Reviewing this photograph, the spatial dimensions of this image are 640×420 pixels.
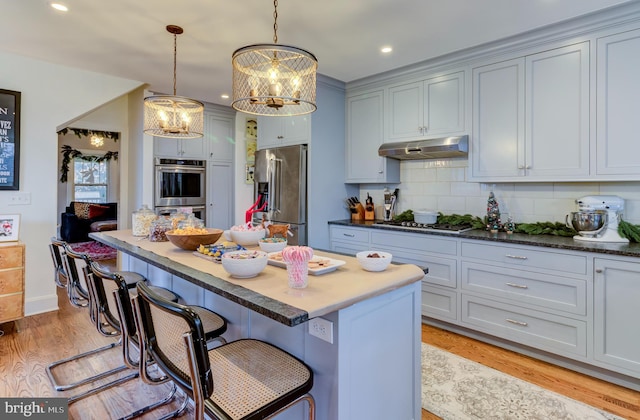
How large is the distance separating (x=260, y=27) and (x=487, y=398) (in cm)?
301

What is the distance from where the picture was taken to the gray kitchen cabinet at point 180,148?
466 centimetres

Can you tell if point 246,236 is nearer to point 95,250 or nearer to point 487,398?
point 487,398

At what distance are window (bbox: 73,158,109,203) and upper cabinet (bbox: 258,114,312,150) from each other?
6.22 meters

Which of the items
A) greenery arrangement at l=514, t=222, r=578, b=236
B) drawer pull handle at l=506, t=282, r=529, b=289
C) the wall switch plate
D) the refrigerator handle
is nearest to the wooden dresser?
the wall switch plate

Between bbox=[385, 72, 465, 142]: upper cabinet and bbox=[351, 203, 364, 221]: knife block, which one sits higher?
bbox=[385, 72, 465, 142]: upper cabinet

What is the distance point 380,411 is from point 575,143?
2407mm

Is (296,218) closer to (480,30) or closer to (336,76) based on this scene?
(336,76)

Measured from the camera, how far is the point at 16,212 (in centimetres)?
338

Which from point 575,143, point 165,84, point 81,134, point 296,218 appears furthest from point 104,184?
point 575,143

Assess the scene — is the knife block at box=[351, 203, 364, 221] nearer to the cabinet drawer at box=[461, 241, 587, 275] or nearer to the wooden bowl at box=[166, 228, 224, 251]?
the cabinet drawer at box=[461, 241, 587, 275]

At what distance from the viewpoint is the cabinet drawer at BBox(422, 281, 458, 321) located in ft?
9.70

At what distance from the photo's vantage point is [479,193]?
10.9 ft

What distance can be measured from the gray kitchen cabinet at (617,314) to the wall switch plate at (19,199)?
192 inches

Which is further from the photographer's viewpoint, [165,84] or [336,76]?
[165,84]
